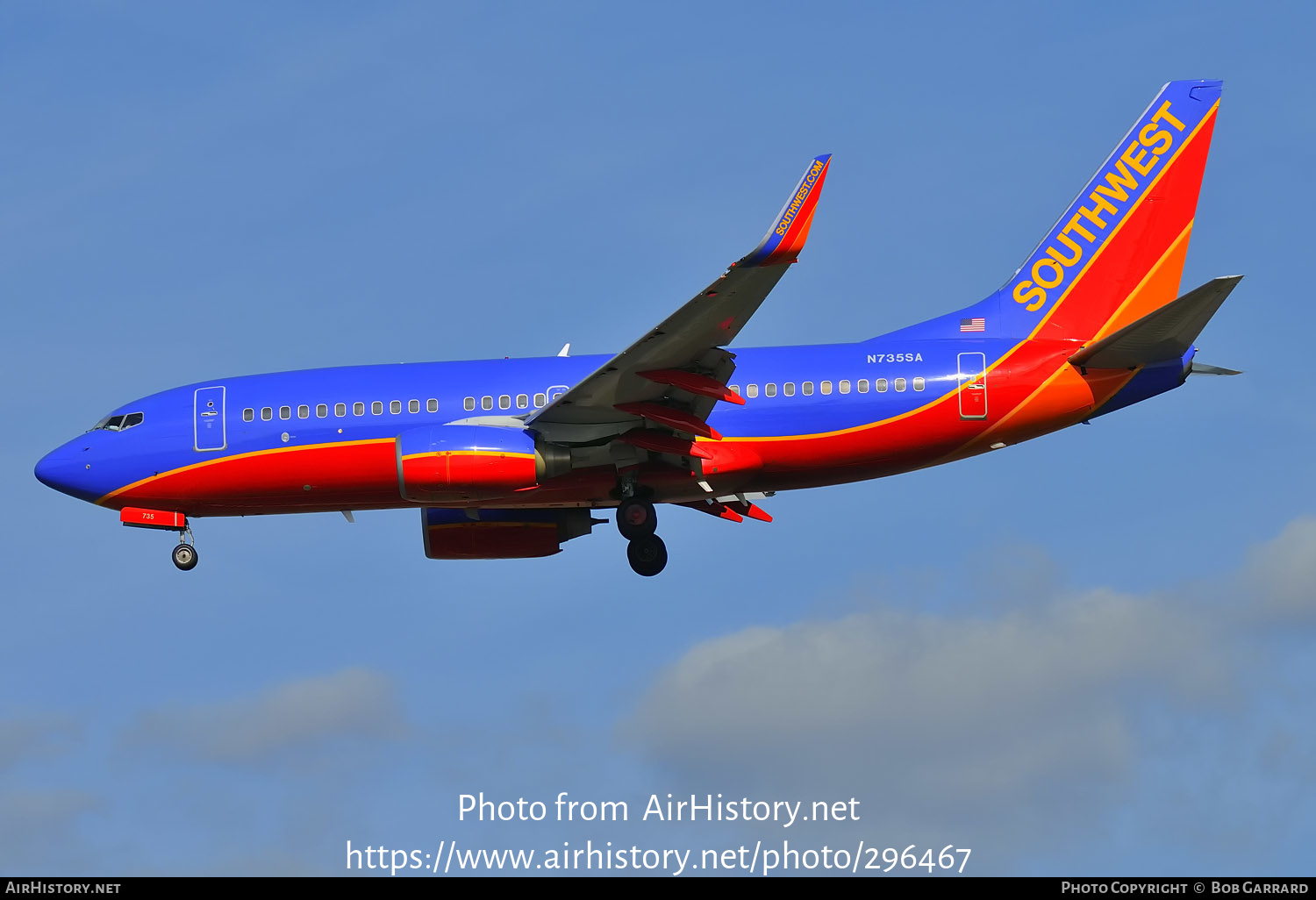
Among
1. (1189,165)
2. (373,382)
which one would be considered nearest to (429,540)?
(373,382)

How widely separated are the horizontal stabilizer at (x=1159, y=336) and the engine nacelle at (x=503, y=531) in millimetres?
10732

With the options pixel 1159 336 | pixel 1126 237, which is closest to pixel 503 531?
pixel 1159 336

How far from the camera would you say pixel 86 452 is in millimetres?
34438

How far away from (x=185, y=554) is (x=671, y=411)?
10447 millimetres

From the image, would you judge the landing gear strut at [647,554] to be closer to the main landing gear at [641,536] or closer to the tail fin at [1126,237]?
the main landing gear at [641,536]

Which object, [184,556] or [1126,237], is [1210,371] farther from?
[184,556]

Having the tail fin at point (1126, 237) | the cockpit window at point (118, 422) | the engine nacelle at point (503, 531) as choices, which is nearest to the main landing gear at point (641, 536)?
the engine nacelle at point (503, 531)

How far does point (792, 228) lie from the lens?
89.5 ft

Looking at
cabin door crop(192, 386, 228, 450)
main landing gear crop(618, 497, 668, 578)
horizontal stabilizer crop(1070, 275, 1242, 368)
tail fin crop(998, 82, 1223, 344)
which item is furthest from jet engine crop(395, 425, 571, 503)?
horizontal stabilizer crop(1070, 275, 1242, 368)

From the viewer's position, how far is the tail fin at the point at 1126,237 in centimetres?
3419

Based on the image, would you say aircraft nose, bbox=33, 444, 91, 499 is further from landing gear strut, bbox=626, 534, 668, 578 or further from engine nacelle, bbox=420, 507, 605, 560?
landing gear strut, bbox=626, 534, 668, 578

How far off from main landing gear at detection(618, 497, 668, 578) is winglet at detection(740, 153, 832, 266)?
23.0 ft

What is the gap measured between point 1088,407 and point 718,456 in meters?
7.08
